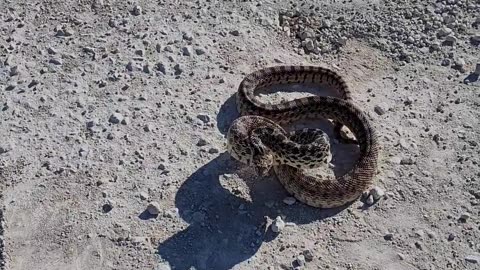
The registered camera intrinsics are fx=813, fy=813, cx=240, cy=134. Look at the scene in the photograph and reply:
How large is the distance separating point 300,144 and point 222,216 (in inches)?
43.4

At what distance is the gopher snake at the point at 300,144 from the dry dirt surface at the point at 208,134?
18cm

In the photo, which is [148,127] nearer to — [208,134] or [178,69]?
[208,134]

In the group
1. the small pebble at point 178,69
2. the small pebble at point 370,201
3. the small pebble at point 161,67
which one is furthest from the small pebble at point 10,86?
the small pebble at point 370,201

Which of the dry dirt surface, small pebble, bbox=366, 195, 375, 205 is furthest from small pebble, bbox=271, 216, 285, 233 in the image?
small pebble, bbox=366, 195, 375, 205

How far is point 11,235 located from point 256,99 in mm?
3296

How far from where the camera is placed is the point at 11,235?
826cm

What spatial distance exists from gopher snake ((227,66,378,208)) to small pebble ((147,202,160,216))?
3.23 ft

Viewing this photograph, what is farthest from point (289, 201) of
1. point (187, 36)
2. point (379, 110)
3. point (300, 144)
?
point (187, 36)

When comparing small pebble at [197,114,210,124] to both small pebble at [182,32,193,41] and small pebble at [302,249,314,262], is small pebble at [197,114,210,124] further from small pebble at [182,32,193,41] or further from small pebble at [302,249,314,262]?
small pebble at [302,249,314,262]

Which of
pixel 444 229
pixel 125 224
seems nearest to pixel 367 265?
pixel 444 229

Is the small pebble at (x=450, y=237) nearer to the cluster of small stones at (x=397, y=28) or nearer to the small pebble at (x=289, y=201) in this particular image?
the small pebble at (x=289, y=201)

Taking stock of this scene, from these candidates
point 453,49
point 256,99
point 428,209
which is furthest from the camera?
point 453,49

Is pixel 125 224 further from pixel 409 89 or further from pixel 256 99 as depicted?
pixel 409 89

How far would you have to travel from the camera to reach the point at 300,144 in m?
8.43
